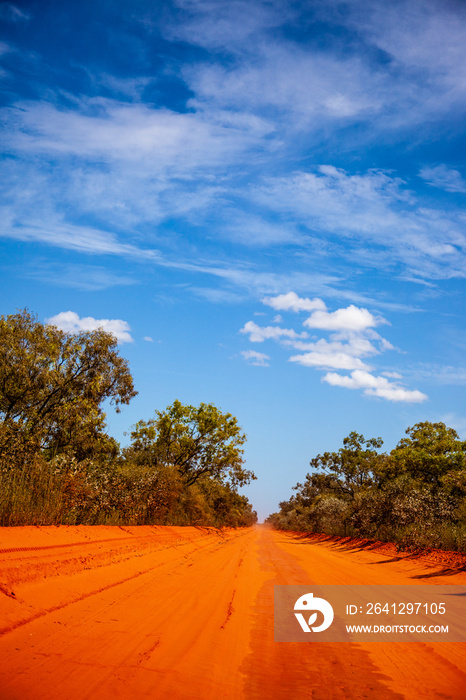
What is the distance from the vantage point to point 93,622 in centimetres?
517

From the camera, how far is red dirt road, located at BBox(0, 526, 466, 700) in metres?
3.68

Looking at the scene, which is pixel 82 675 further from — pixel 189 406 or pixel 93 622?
pixel 189 406

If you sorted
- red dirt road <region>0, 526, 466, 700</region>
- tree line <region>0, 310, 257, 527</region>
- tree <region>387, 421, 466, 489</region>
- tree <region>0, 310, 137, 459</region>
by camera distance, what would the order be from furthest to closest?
1. tree <region>387, 421, 466, 489</region>
2. tree <region>0, 310, 137, 459</region>
3. tree line <region>0, 310, 257, 527</region>
4. red dirt road <region>0, 526, 466, 700</region>

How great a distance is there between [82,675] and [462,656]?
3.88 metres

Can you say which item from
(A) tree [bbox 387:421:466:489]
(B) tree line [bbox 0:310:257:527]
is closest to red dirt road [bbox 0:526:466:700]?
(B) tree line [bbox 0:310:257:527]

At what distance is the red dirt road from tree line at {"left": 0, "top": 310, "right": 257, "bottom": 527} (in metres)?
4.34

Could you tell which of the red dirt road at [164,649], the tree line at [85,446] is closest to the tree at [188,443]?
the tree line at [85,446]

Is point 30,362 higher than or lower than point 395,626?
higher

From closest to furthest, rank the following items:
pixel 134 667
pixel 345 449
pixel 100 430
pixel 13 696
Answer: pixel 13 696, pixel 134 667, pixel 100 430, pixel 345 449

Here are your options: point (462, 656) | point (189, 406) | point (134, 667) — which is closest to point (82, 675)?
point (134, 667)

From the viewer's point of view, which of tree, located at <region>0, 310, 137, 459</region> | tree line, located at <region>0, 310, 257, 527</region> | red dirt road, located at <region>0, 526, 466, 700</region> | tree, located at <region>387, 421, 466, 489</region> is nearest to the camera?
red dirt road, located at <region>0, 526, 466, 700</region>

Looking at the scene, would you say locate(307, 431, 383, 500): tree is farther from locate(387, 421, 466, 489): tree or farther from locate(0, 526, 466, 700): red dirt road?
locate(0, 526, 466, 700): red dirt road

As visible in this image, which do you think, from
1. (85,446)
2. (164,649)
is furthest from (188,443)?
(164,649)

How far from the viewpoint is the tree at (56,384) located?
901 inches
